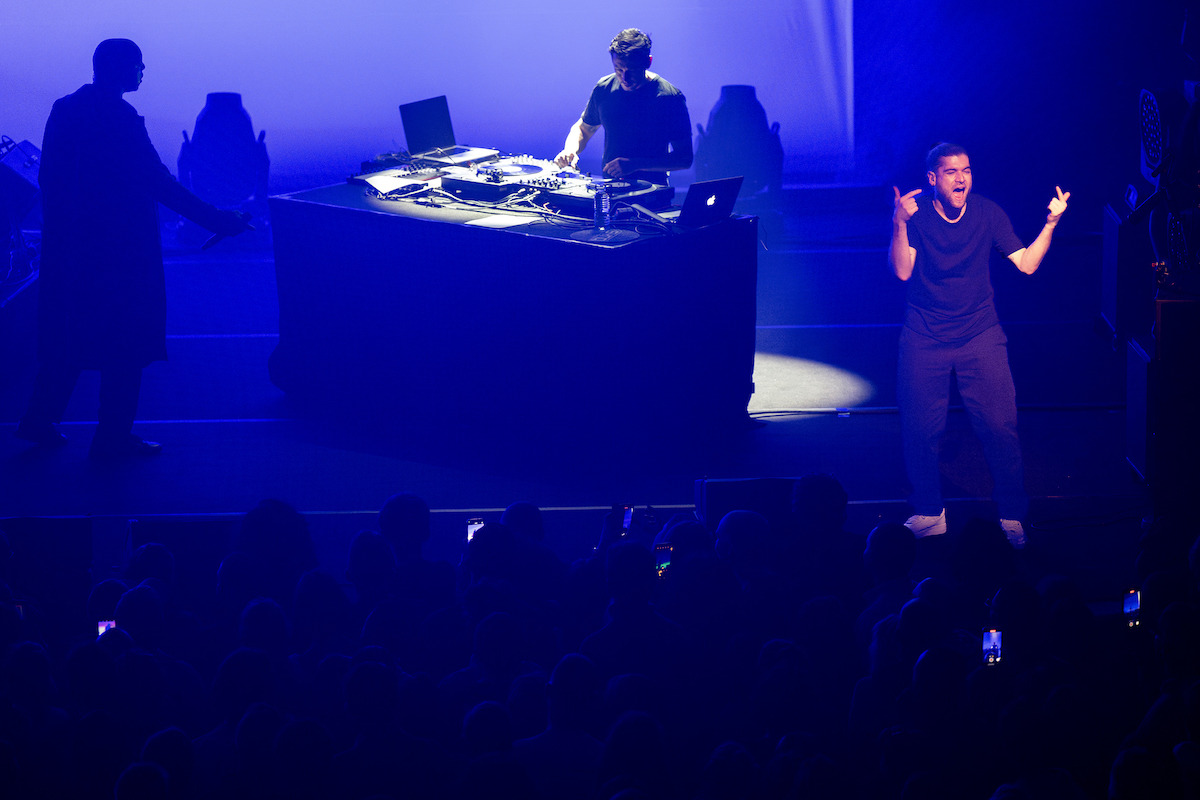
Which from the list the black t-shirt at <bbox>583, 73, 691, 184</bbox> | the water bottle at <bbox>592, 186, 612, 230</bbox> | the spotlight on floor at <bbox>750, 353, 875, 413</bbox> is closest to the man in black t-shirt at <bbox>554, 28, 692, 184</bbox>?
the black t-shirt at <bbox>583, 73, 691, 184</bbox>

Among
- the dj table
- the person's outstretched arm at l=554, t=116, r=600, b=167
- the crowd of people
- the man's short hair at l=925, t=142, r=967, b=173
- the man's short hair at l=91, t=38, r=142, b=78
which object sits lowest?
the crowd of people

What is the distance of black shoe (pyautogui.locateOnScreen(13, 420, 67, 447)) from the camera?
5.21m

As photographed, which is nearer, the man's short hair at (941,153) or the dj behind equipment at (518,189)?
the man's short hair at (941,153)

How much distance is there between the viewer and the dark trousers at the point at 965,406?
415 centimetres

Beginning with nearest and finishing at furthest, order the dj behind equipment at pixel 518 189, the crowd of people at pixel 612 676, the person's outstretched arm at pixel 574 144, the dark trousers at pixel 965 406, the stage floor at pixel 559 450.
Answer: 1. the crowd of people at pixel 612 676
2. the dark trousers at pixel 965 406
3. the stage floor at pixel 559 450
4. the dj behind equipment at pixel 518 189
5. the person's outstretched arm at pixel 574 144

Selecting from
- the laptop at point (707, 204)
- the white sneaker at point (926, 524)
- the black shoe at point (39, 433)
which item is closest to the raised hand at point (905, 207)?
the laptop at point (707, 204)

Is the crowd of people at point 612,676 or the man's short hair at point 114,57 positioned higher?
the man's short hair at point 114,57

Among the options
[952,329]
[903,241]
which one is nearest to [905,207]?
[903,241]

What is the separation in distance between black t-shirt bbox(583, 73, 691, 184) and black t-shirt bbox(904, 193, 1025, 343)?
1.77m

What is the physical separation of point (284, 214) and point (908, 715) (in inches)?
165

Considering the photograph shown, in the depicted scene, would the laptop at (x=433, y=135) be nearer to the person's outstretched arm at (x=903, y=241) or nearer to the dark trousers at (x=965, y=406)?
the person's outstretched arm at (x=903, y=241)

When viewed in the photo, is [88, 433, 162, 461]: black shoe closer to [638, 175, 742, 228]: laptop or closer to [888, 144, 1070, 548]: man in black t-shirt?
[638, 175, 742, 228]: laptop

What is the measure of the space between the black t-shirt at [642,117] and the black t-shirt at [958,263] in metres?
1.77

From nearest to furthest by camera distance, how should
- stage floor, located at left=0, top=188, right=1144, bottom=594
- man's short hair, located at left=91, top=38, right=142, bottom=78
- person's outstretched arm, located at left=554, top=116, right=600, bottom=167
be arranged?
stage floor, located at left=0, top=188, right=1144, bottom=594, man's short hair, located at left=91, top=38, right=142, bottom=78, person's outstretched arm, located at left=554, top=116, right=600, bottom=167
